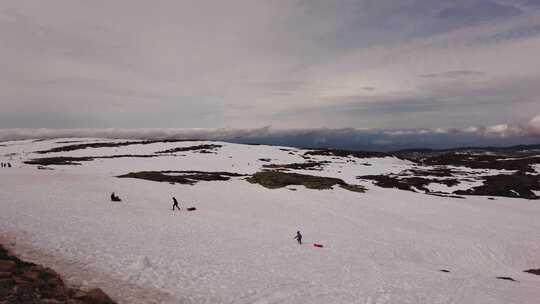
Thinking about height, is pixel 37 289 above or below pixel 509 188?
above

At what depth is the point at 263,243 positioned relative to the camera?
2584 cm

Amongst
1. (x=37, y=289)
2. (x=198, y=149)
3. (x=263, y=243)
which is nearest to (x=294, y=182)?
(x=263, y=243)

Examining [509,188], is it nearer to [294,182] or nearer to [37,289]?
[294,182]

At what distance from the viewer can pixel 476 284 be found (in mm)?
20484

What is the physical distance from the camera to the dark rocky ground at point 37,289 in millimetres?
10555

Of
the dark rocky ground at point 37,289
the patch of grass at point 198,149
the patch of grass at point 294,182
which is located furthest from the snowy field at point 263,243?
the patch of grass at point 198,149

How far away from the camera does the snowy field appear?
628 inches

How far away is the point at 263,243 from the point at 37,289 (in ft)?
54.1

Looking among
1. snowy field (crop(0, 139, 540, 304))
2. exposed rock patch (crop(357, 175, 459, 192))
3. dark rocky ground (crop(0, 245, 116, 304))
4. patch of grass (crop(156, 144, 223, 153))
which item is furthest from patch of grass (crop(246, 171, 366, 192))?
patch of grass (crop(156, 144, 223, 153))

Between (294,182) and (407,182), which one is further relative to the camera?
(407,182)

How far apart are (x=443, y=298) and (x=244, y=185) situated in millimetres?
42128

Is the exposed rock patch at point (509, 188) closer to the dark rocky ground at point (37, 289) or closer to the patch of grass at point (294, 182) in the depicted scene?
the patch of grass at point (294, 182)

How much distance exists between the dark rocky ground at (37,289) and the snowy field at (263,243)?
1119 millimetres

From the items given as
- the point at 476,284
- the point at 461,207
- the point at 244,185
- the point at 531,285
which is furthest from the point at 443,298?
the point at 244,185
